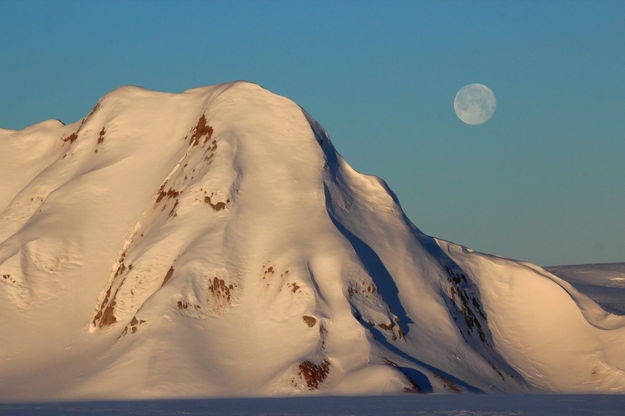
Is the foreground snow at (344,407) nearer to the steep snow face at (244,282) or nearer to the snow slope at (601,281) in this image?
the steep snow face at (244,282)

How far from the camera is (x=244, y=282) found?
3174 inches

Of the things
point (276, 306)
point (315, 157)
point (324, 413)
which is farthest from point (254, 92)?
point (324, 413)

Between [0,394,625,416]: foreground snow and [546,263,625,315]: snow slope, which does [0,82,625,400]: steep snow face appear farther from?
[546,263,625,315]: snow slope

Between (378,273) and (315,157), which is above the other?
(315,157)

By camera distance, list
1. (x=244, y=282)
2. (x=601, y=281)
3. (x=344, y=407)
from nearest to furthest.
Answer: (x=344, y=407)
(x=244, y=282)
(x=601, y=281)

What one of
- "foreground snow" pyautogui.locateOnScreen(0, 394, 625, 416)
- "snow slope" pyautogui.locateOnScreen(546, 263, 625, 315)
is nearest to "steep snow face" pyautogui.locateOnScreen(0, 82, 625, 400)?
"foreground snow" pyautogui.locateOnScreen(0, 394, 625, 416)

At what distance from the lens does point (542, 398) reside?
239 ft

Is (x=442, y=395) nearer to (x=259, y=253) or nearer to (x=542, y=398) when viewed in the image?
(x=542, y=398)

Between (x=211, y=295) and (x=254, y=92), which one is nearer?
(x=211, y=295)

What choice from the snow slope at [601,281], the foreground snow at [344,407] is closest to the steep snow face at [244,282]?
the foreground snow at [344,407]

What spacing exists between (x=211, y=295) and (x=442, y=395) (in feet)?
64.9

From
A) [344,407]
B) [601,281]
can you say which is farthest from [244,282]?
[601,281]

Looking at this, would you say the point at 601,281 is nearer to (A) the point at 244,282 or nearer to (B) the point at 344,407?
(A) the point at 244,282

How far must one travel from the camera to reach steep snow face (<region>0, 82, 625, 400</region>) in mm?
73438
